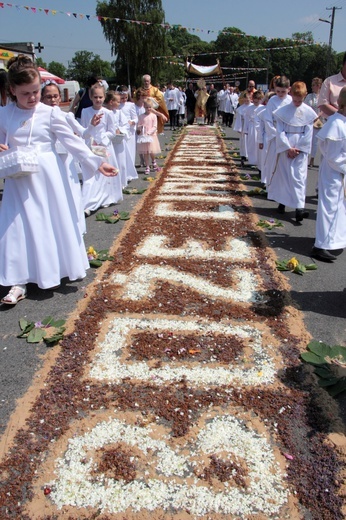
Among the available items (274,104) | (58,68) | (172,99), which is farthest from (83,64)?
(274,104)

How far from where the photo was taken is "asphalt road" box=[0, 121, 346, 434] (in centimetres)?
324

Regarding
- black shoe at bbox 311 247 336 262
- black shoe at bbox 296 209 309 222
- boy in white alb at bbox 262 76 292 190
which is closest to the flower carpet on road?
black shoe at bbox 311 247 336 262

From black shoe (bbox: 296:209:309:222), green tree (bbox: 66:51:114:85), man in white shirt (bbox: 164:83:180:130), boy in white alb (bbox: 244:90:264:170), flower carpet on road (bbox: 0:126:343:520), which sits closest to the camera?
flower carpet on road (bbox: 0:126:343:520)

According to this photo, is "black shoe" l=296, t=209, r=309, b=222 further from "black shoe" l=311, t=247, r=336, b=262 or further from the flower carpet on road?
the flower carpet on road

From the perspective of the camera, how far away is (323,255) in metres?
5.44

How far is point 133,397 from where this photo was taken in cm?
298

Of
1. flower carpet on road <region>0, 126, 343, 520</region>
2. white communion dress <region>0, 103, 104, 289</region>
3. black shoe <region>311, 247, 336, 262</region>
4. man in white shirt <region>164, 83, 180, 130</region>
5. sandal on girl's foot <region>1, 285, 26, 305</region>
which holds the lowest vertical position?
flower carpet on road <region>0, 126, 343, 520</region>

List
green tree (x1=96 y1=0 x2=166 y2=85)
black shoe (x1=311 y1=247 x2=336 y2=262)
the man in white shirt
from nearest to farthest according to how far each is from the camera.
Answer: black shoe (x1=311 y1=247 x2=336 y2=262) → the man in white shirt → green tree (x1=96 y1=0 x2=166 y2=85)

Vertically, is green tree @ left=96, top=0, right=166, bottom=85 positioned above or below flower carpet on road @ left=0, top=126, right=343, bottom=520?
above

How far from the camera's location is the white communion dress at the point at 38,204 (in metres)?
4.14

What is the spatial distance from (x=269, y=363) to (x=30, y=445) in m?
1.78

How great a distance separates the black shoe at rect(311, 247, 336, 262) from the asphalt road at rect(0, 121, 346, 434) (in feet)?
0.31

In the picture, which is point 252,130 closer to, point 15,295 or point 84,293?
point 84,293

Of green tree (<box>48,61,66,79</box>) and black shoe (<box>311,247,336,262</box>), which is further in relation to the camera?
green tree (<box>48,61,66,79</box>)
